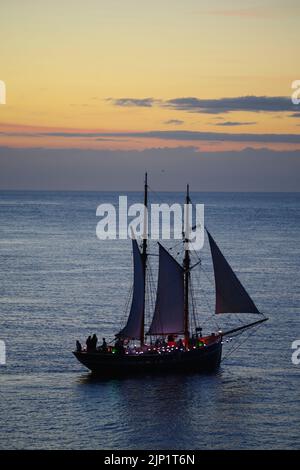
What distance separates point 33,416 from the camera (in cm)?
5625

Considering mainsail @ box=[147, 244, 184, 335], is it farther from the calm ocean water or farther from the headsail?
the calm ocean water

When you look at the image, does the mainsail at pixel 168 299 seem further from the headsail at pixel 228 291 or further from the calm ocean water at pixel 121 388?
the calm ocean water at pixel 121 388

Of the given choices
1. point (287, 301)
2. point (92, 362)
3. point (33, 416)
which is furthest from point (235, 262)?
point (33, 416)

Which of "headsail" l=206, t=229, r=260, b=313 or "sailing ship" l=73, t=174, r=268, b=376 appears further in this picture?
"headsail" l=206, t=229, r=260, b=313

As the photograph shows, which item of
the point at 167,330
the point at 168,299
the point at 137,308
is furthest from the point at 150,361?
the point at 168,299

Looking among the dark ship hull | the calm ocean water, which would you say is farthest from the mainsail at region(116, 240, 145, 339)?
the calm ocean water

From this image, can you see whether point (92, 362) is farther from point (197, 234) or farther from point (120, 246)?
point (197, 234)

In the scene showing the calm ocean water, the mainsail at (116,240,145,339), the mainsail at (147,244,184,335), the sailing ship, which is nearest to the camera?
the calm ocean water

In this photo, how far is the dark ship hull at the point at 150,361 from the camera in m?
64.9

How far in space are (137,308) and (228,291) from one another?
6.37 metres

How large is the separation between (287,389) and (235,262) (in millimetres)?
67921

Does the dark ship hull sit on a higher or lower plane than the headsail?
lower

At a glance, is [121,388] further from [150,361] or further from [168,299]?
[168,299]

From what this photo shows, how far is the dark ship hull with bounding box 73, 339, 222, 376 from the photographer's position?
64.9 m
